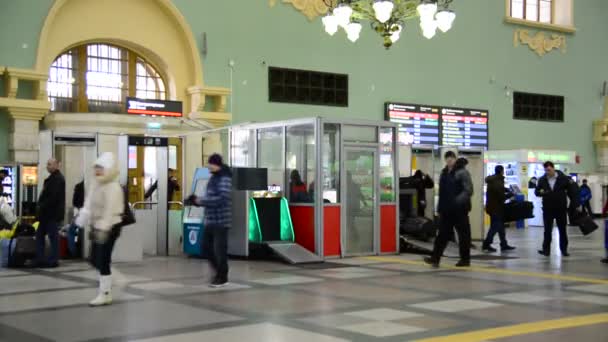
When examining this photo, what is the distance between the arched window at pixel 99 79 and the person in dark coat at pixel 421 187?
8.17m

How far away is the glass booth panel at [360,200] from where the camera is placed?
1473cm

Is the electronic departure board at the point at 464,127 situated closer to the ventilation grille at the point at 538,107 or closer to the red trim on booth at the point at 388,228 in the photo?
the ventilation grille at the point at 538,107

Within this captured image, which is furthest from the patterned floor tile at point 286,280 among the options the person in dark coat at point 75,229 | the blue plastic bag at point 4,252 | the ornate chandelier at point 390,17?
the ornate chandelier at point 390,17

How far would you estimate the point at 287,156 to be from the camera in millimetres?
15195

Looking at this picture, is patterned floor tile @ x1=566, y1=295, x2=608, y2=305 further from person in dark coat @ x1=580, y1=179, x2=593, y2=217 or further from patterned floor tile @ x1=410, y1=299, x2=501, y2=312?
person in dark coat @ x1=580, y1=179, x2=593, y2=217

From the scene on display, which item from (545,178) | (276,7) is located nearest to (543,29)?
(276,7)

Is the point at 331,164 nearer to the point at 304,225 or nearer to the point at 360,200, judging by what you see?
the point at 360,200

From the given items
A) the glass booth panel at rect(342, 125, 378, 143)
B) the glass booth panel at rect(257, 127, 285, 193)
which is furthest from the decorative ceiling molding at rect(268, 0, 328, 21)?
the glass booth panel at rect(342, 125, 378, 143)

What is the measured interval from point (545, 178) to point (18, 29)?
42.1 feet

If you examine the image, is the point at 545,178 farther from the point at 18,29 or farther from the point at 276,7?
the point at 18,29

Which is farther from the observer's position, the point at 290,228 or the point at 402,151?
the point at 402,151

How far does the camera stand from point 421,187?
18078mm

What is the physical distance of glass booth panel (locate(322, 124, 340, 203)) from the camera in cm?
1450

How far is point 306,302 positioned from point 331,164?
560 cm
